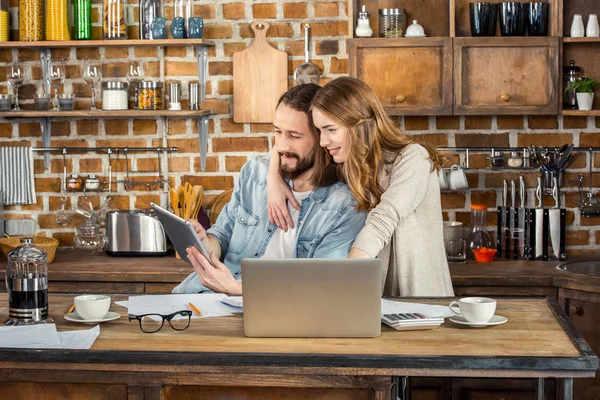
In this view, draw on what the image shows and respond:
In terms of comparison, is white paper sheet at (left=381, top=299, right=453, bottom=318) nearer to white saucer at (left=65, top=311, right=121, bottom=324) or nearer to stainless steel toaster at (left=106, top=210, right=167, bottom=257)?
white saucer at (left=65, top=311, right=121, bottom=324)

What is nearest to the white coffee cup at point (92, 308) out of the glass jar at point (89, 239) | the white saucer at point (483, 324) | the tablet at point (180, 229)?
the tablet at point (180, 229)

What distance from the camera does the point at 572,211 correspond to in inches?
166

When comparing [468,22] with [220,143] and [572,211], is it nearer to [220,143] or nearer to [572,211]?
[572,211]

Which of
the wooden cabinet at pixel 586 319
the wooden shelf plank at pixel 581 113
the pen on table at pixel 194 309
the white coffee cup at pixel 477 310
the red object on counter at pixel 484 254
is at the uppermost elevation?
the wooden shelf plank at pixel 581 113

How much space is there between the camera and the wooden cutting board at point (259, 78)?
4160 mm

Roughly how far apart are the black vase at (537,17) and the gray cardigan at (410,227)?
1414 millimetres

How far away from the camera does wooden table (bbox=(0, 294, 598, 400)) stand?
6.46 feet

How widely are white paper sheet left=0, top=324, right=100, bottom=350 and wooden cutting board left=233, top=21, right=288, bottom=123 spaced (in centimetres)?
210

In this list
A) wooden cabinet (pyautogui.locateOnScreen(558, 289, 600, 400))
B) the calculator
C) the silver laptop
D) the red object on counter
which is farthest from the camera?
the red object on counter

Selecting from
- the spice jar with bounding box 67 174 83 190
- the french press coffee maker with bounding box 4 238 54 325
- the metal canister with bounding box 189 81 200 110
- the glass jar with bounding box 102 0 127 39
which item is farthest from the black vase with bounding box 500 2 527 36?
the french press coffee maker with bounding box 4 238 54 325

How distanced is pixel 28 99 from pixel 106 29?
0.56 meters

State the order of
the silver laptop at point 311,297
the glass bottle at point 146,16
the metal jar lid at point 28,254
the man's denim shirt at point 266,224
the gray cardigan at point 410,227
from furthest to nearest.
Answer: the glass bottle at point 146,16
the man's denim shirt at point 266,224
the gray cardigan at point 410,227
the metal jar lid at point 28,254
the silver laptop at point 311,297

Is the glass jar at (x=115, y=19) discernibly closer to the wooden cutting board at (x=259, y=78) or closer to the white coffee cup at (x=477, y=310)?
the wooden cutting board at (x=259, y=78)

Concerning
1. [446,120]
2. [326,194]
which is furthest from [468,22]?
[326,194]
